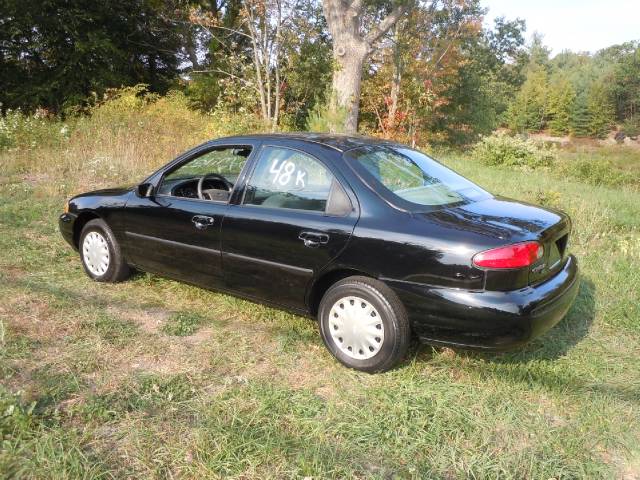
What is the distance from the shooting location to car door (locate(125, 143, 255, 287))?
12.2 feet

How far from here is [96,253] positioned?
4.59 metres

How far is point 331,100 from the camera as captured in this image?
32.7 feet

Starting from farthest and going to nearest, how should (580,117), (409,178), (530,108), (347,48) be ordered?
1. (530,108)
2. (580,117)
3. (347,48)
4. (409,178)

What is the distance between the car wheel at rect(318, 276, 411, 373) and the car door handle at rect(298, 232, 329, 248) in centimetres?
28

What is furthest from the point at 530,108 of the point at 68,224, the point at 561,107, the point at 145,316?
the point at 145,316

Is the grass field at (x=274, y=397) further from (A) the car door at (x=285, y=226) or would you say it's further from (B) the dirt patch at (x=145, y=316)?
(A) the car door at (x=285, y=226)

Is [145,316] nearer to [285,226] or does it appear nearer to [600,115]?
[285,226]

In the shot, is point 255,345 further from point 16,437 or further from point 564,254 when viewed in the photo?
point 564,254

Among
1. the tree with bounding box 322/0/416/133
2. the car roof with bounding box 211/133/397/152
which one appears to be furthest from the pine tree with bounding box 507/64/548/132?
the car roof with bounding box 211/133/397/152

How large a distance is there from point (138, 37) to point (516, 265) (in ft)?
73.8

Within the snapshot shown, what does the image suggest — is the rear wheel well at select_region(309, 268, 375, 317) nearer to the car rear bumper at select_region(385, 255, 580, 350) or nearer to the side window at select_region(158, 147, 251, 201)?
the car rear bumper at select_region(385, 255, 580, 350)

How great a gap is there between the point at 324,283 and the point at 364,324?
40 cm

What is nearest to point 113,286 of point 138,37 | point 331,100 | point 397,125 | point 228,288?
point 228,288

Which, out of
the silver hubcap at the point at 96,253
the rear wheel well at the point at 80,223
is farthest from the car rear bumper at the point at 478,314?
the rear wheel well at the point at 80,223
